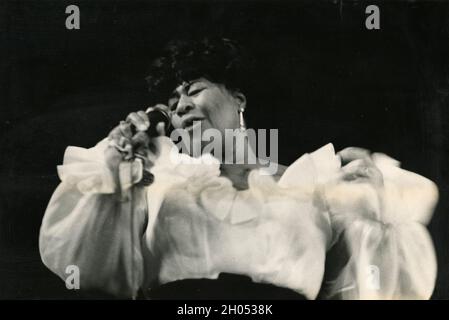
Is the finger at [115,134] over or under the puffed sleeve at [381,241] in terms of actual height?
over

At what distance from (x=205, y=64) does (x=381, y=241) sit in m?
1.08

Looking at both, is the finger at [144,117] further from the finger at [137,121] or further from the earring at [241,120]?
the earring at [241,120]

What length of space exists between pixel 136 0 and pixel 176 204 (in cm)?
92

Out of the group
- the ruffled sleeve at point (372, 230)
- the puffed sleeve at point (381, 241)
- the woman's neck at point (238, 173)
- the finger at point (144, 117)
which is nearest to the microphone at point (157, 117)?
the finger at point (144, 117)

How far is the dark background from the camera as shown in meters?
2.62

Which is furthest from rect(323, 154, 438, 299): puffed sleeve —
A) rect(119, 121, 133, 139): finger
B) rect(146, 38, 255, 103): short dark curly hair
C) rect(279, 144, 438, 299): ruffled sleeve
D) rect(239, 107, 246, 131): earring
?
rect(119, 121, 133, 139): finger

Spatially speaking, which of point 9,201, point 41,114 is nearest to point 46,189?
point 9,201

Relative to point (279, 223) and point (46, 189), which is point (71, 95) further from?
point (279, 223)

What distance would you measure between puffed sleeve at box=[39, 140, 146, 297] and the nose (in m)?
0.30

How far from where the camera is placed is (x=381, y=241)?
2615mm

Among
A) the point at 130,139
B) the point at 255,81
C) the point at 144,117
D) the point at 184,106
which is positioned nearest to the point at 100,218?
the point at 130,139

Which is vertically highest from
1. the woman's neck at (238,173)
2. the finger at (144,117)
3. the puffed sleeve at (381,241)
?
the finger at (144,117)

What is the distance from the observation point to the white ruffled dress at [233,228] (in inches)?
102

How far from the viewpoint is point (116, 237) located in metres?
2.58
